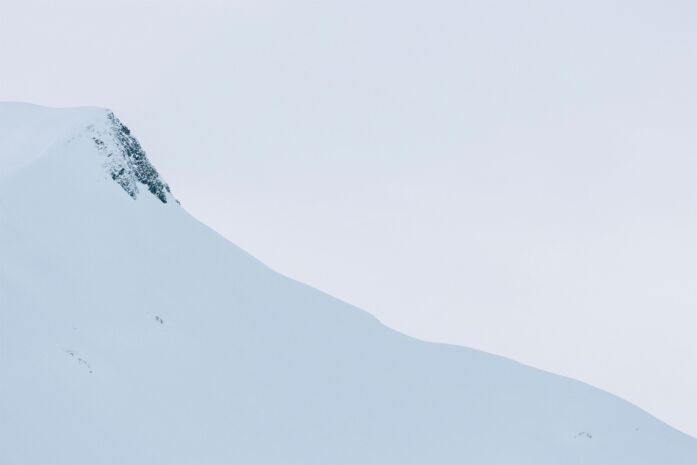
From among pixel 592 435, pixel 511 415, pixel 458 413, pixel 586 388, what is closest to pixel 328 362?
pixel 458 413

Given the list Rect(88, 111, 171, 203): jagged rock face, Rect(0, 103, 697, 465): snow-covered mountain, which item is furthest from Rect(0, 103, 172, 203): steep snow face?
Rect(0, 103, 697, 465): snow-covered mountain

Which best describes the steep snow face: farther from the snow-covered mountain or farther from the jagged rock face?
the snow-covered mountain

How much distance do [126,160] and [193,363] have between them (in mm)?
13613

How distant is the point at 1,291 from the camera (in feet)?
77.0

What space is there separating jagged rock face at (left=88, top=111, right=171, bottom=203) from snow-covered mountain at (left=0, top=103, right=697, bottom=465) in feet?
0.30

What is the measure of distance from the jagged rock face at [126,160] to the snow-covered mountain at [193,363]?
0.09m

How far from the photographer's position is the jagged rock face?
37.2 meters

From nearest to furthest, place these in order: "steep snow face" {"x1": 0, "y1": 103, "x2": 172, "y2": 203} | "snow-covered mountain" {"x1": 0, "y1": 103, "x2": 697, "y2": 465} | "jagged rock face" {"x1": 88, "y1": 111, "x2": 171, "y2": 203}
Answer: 1. "snow-covered mountain" {"x1": 0, "y1": 103, "x2": 697, "y2": 465}
2. "steep snow face" {"x1": 0, "y1": 103, "x2": 172, "y2": 203}
3. "jagged rock face" {"x1": 88, "y1": 111, "x2": 171, "y2": 203}

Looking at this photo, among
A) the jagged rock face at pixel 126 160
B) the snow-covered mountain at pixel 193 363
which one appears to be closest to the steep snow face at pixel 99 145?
the jagged rock face at pixel 126 160

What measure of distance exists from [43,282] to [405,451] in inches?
516

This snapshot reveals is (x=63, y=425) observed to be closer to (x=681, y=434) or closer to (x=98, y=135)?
(x=98, y=135)

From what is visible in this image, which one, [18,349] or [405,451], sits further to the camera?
[405,451]

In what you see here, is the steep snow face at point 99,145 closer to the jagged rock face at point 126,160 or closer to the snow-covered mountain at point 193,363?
the jagged rock face at point 126,160

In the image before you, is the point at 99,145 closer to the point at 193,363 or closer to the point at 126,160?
the point at 126,160
